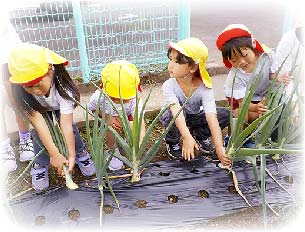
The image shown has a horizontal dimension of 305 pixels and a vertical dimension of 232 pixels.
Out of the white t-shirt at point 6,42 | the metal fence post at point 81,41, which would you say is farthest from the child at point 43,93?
the metal fence post at point 81,41

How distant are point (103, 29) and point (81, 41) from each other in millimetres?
202

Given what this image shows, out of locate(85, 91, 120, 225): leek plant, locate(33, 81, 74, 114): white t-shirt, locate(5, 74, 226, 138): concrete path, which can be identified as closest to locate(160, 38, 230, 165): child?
locate(85, 91, 120, 225): leek plant

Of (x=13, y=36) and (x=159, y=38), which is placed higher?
(x=13, y=36)

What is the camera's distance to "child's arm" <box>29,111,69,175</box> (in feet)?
5.18

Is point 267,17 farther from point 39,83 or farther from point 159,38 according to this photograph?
point 39,83

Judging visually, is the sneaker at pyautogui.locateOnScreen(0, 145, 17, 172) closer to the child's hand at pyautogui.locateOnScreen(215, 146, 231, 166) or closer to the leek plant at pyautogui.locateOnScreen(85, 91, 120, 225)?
the leek plant at pyautogui.locateOnScreen(85, 91, 120, 225)

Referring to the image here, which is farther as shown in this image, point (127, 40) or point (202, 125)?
point (127, 40)

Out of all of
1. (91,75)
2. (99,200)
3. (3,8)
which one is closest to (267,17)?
(91,75)

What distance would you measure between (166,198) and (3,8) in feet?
4.60

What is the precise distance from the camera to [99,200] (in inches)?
61.0

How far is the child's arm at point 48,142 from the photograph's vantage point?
1.58 metres

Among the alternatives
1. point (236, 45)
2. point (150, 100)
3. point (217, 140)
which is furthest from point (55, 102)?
point (150, 100)

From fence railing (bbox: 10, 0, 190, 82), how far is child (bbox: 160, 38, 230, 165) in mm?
1112

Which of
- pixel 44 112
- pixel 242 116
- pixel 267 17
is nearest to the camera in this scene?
pixel 242 116
